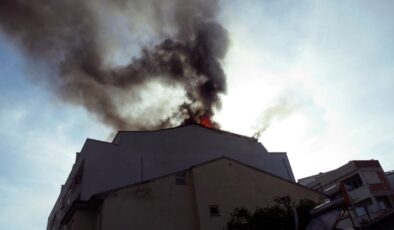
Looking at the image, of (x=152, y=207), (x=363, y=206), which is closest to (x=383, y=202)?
(x=363, y=206)

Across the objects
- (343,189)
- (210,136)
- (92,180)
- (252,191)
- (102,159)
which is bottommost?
(343,189)

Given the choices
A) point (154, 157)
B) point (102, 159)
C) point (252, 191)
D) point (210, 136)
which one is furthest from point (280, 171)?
point (102, 159)

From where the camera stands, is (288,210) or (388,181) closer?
(288,210)

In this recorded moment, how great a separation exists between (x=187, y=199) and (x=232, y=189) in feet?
10.8

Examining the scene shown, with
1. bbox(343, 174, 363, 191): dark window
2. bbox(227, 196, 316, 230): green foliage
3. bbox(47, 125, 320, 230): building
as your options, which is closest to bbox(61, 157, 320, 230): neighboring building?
bbox(47, 125, 320, 230): building

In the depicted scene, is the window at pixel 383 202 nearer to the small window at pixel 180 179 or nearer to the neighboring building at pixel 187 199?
the neighboring building at pixel 187 199

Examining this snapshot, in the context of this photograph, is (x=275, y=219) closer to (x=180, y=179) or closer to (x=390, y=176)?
(x=180, y=179)

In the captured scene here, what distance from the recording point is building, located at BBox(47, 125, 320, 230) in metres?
17.6

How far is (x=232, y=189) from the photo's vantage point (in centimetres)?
2028

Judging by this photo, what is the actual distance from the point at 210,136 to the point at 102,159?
1106 cm

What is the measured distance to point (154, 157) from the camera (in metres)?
26.2

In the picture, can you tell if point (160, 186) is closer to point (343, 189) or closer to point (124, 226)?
point (124, 226)

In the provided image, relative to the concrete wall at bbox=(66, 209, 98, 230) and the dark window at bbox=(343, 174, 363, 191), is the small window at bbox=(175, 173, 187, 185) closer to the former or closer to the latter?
the concrete wall at bbox=(66, 209, 98, 230)

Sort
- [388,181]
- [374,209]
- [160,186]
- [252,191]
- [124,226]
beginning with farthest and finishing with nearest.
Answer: [388,181] → [374,209] → [252,191] → [160,186] → [124,226]
